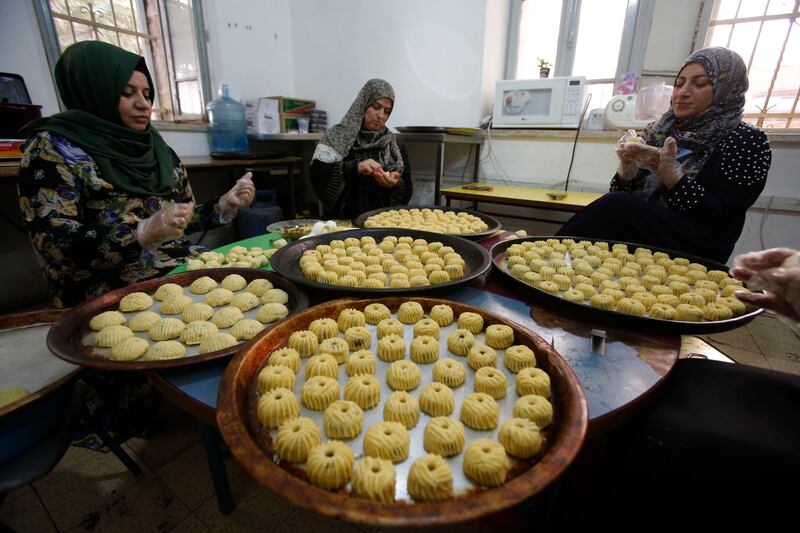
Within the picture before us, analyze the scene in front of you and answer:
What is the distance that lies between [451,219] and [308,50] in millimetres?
4143

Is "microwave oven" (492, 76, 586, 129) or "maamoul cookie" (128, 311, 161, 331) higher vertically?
"microwave oven" (492, 76, 586, 129)

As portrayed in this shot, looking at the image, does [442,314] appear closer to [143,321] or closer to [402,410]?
[402,410]

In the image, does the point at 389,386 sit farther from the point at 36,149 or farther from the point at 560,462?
the point at 36,149

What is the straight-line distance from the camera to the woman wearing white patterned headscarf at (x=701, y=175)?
188cm

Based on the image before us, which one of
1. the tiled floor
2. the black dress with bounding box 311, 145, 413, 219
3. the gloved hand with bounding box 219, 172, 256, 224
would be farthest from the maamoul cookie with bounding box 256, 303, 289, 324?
the black dress with bounding box 311, 145, 413, 219

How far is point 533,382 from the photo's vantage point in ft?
2.60

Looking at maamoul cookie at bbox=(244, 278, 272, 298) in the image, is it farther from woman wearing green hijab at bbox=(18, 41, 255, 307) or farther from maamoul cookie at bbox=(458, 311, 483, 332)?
maamoul cookie at bbox=(458, 311, 483, 332)

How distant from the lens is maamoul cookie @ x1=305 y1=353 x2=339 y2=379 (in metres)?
0.87

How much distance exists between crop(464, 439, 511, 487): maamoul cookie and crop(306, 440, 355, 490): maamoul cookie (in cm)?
21

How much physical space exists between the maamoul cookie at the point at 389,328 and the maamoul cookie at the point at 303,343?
180mm

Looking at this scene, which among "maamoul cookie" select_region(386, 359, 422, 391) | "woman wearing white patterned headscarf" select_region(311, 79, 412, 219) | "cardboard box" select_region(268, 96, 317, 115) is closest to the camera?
"maamoul cookie" select_region(386, 359, 422, 391)

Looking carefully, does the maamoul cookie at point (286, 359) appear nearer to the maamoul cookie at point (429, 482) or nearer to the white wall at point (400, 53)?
the maamoul cookie at point (429, 482)

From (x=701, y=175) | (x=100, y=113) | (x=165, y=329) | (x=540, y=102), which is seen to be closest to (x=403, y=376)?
(x=165, y=329)

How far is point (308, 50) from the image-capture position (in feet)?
16.5
